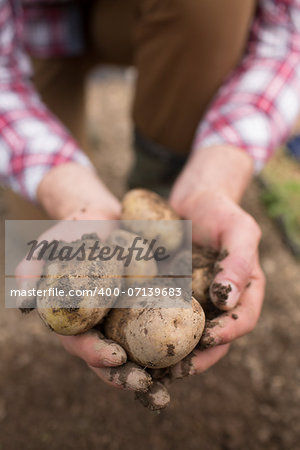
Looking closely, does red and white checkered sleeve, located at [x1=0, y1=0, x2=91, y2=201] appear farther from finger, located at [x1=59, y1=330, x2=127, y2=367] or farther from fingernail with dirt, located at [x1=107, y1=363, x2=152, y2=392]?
fingernail with dirt, located at [x1=107, y1=363, x2=152, y2=392]

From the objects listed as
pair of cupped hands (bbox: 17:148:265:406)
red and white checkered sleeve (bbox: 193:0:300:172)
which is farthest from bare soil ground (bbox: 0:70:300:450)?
red and white checkered sleeve (bbox: 193:0:300:172)

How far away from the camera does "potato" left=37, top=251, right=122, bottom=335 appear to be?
114 cm

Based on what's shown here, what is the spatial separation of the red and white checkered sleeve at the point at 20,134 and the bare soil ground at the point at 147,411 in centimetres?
79

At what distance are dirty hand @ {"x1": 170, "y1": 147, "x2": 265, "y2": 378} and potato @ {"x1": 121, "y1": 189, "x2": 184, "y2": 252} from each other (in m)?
0.07

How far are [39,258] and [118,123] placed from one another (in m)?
2.67

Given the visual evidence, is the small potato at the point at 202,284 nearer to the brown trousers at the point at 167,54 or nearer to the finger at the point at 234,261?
the finger at the point at 234,261

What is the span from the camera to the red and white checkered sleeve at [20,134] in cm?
178

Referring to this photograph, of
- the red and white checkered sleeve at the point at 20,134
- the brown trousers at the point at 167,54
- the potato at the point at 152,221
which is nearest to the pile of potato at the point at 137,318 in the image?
the potato at the point at 152,221

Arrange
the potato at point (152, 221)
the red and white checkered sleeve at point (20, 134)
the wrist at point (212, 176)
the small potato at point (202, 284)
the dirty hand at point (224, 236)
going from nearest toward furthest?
1. the dirty hand at point (224, 236)
2. the small potato at point (202, 284)
3. the potato at point (152, 221)
4. the wrist at point (212, 176)
5. the red and white checkered sleeve at point (20, 134)

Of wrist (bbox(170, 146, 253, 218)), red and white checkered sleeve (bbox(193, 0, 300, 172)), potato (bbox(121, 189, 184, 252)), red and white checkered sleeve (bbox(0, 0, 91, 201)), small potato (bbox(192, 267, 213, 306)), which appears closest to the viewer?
small potato (bbox(192, 267, 213, 306))

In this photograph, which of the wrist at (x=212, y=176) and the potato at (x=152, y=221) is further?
the wrist at (x=212, y=176)

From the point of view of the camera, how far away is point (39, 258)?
1298 mm

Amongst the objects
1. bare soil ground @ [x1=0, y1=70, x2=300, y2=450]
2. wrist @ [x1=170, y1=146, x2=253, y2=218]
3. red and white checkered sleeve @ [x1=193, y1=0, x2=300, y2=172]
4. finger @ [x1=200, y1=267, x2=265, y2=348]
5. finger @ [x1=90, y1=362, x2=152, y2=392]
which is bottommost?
bare soil ground @ [x1=0, y1=70, x2=300, y2=450]

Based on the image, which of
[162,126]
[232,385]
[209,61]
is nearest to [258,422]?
[232,385]
